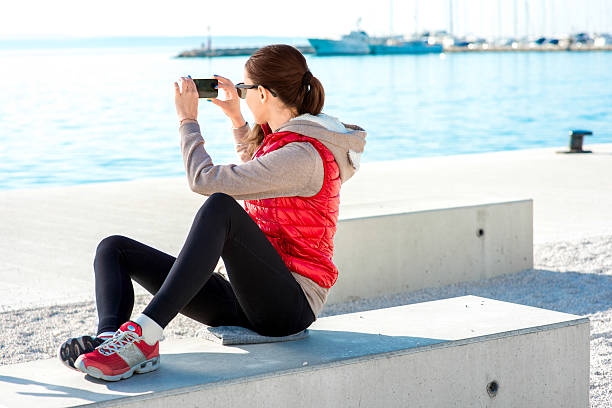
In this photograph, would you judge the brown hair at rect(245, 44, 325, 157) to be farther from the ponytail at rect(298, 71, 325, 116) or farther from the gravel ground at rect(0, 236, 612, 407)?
the gravel ground at rect(0, 236, 612, 407)

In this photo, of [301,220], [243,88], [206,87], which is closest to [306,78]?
[243,88]

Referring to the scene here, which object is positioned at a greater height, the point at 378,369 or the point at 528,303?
the point at 378,369

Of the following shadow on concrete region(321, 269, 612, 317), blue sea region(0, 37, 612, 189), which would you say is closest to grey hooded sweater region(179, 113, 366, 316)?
shadow on concrete region(321, 269, 612, 317)

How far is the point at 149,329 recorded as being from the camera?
8.31ft

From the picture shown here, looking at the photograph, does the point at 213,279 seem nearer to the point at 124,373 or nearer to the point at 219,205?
the point at 219,205

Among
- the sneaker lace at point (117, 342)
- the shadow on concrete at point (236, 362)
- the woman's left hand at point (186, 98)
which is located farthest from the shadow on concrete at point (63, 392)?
the woman's left hand at point (186, 98)

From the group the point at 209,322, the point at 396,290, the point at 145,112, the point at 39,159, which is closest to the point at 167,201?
the point at 396,290

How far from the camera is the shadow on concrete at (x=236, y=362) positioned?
2.42 meters

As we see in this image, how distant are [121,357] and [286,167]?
798 millimetres

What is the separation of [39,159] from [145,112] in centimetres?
1191

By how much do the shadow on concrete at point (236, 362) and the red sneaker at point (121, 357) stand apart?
0.03 m

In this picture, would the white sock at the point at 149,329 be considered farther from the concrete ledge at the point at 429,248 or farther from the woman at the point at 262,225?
the concrete ledge at the point at 429,248

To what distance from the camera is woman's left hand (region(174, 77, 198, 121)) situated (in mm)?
2945

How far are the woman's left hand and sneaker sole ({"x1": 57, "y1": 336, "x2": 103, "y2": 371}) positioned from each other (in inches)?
Answer: 33.4
